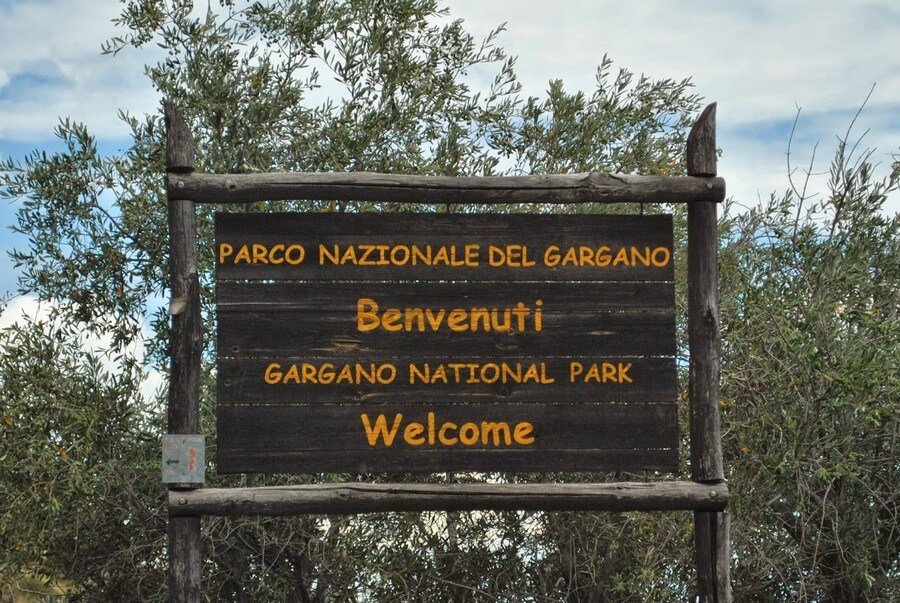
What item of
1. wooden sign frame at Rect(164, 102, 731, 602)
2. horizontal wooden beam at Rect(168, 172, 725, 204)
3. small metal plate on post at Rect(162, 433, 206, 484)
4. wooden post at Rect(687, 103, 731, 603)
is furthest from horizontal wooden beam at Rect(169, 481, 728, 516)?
horizontal wooden beam at Rect(168, 172, 725, 204)

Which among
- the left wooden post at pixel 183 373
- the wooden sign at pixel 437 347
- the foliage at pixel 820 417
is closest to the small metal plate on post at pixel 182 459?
A: the left wooden post at pixel 183 373

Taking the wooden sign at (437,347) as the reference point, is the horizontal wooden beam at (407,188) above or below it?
above

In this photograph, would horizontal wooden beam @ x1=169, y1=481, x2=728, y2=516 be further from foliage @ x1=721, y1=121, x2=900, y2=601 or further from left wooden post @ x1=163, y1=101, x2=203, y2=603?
foliage @ x1=721, y1=121, x2=900, y2=601

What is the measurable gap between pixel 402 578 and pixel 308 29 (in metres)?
6.09

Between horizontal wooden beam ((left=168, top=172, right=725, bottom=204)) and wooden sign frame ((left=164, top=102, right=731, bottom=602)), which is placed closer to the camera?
wooden sign frame ((left=164, top=102, right=731, bottom=602))

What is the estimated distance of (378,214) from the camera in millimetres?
7254

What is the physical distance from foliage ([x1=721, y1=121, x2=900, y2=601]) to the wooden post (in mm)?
2276

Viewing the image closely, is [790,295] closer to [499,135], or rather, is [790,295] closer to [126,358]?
[499,135]

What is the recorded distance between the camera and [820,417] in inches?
396

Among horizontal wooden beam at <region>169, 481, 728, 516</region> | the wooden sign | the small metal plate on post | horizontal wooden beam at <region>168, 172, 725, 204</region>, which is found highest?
horizontal wooden beam at <region>168, 172, 725, 204</region>

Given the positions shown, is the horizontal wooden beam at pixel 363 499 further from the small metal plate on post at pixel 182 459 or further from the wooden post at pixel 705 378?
the wooden post at pixel 705 378

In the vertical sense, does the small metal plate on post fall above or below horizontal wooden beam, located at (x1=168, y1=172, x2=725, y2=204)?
below

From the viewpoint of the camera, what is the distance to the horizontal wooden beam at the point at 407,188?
7.46m

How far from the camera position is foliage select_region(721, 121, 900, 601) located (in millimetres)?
9898
